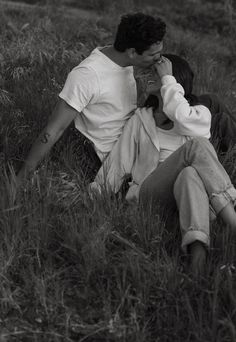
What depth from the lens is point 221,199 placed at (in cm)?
256

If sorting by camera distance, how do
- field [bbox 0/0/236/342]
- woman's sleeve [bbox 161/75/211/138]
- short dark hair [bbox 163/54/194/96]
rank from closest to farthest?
field [bbox 0/0/236/342] → woman's sleeve [bbox 161/75/211/138] → short dark hair [bbox 163/54/194/96]

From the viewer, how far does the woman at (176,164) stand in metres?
2.47

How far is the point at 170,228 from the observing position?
271 centimetres

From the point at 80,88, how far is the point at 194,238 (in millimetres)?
1015

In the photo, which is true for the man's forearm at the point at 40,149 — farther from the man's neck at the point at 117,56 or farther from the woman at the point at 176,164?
the man's neck at the point at 117,56

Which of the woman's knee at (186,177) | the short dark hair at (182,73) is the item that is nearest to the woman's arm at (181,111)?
the short dark hair at (182,73)

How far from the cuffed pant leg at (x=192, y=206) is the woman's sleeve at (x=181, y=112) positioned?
35cm

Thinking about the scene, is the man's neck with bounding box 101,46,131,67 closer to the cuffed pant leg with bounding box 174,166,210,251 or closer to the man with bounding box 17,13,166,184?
the man with bounding box 17,13,166,184

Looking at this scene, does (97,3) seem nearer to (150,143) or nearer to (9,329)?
(150,143)

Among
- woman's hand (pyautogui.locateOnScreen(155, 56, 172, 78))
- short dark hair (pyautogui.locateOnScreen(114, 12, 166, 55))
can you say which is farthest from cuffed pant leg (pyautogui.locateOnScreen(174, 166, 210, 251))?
short dark hair (pyautogui.locateOnScreen(114, 12, 166, 55))

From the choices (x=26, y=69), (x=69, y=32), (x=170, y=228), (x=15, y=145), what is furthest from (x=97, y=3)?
(x=170, y=228)

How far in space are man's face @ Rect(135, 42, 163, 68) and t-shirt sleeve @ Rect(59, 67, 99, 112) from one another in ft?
0.87

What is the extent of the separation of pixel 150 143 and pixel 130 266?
3.02 feet

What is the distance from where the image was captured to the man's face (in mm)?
3047
